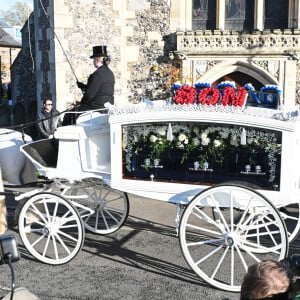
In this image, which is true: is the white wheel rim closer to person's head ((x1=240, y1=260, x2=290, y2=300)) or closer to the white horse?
the white horse

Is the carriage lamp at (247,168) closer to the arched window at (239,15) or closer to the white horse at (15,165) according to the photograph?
the white horse at (15,165)

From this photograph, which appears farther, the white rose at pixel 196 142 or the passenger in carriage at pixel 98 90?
the passenger in carriage at pixel 98 90

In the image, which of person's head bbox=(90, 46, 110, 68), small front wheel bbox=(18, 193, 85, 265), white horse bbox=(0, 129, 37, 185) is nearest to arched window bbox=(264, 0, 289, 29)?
person's head bbox=(90, 46, 110, 68)

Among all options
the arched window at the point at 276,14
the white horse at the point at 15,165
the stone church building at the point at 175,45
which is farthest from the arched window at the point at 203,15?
the white horse at the point at 15,165

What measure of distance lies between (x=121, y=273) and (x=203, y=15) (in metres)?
8.73

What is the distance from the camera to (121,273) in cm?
555

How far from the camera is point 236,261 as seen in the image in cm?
579

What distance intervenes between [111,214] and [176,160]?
1949mm

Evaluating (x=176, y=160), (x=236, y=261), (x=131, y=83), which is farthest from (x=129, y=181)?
(x=131, y=83)

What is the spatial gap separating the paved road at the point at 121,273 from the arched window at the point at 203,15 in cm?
720

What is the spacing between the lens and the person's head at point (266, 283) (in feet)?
8.07

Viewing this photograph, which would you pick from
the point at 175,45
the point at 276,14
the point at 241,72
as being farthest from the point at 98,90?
the point at 276,14

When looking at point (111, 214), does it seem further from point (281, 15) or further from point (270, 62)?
point (281, 15)

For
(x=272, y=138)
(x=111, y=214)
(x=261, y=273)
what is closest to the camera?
(x=261, y=273)
